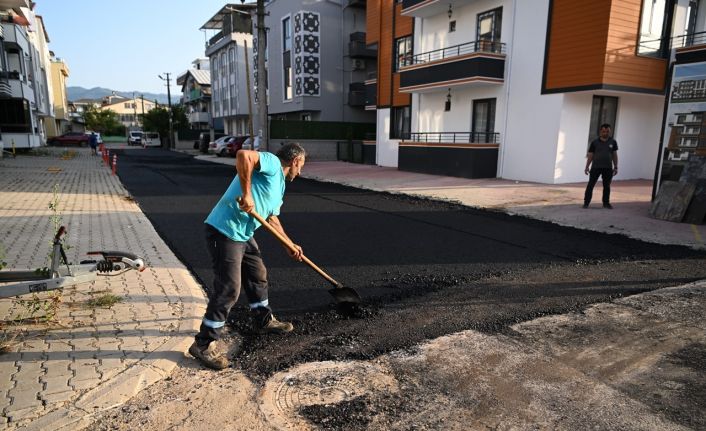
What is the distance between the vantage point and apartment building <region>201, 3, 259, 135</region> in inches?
1690

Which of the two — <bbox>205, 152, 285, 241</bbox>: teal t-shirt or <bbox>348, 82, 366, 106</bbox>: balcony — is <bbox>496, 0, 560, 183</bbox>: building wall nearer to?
<bbox>205, 152, 285, 241</bbox>: teal t-shirt

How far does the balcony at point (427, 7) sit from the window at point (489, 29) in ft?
3.04

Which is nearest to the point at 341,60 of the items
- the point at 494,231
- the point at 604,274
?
the point at 494,231

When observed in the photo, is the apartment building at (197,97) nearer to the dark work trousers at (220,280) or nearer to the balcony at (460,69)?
the balcony at (460,69)

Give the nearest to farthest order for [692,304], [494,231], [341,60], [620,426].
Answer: [620,426] < [692,304] < [494,231] < [341,60]

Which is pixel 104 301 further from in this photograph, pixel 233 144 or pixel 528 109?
pixel 233 144

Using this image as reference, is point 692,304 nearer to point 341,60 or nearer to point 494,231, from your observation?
point 494,231

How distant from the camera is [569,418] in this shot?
2631 mm

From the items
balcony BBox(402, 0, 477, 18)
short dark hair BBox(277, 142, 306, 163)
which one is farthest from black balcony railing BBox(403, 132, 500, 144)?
short dark hair BBox(277, 142, 306, 163)

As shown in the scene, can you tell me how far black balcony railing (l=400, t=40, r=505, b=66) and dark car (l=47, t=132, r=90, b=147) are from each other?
4154cm

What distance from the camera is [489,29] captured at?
17219 mm

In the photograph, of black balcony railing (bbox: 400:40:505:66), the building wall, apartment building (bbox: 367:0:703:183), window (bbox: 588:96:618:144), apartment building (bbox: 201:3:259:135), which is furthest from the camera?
apartment building (bbox: 201:3:259:135)

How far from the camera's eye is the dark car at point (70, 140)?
47.4 m

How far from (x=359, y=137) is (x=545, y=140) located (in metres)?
15.9
